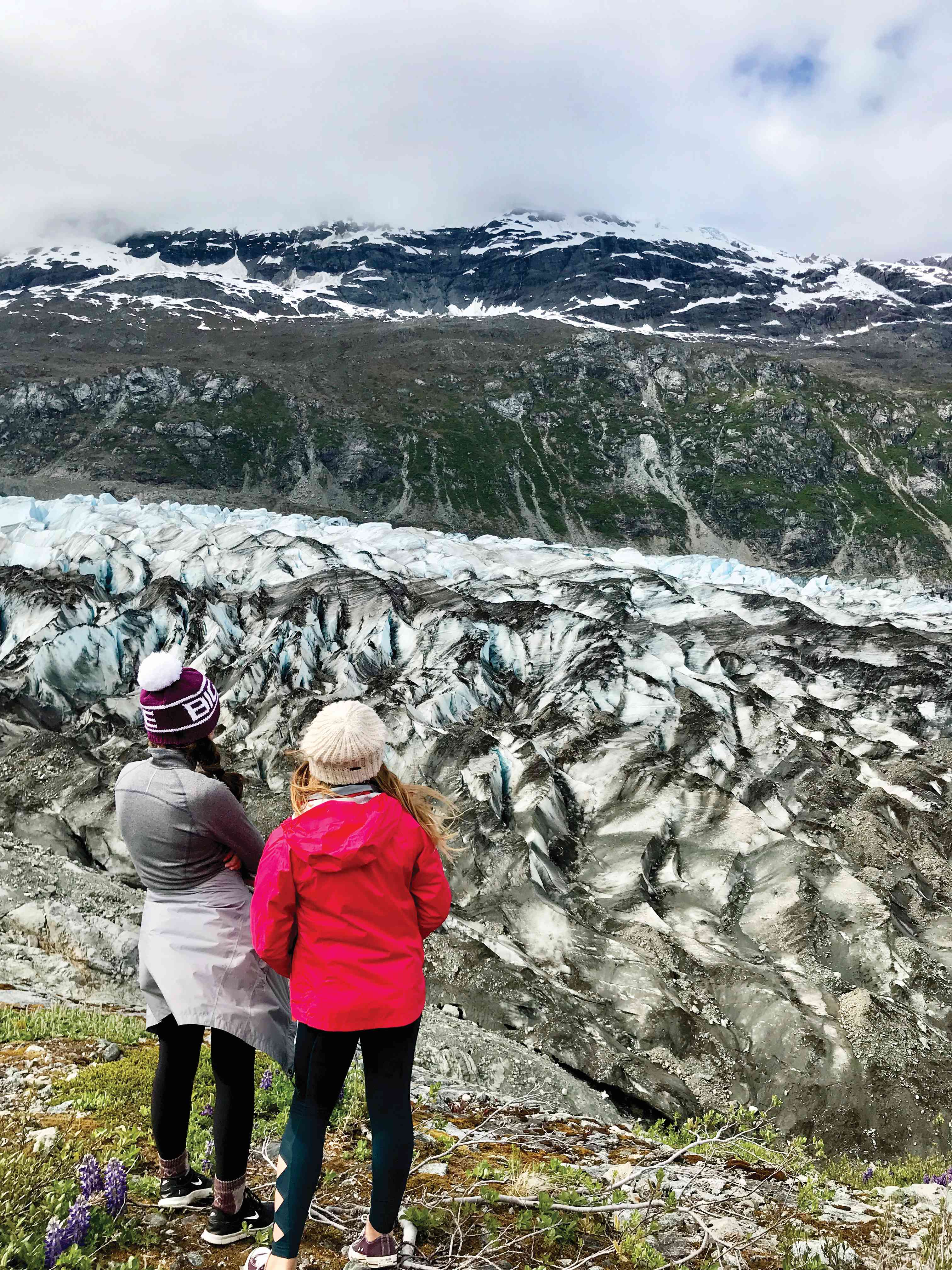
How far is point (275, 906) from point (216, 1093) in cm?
134

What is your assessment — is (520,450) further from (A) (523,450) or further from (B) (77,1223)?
(B) (77,1223)

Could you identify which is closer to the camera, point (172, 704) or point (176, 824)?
point (176, 824)

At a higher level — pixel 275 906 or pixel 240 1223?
pixel 275 906

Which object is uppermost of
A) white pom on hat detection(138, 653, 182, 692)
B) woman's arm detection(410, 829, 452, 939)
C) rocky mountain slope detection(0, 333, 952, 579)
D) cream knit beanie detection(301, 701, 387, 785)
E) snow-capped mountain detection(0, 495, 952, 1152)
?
rocky mountain slope detection(0, 333, 952, 579)

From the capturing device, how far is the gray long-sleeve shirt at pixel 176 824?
4164mm

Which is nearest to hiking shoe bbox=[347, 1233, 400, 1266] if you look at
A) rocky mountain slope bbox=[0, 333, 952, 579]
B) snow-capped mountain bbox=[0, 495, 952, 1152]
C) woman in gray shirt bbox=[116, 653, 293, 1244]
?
woman in gray shirt bbox=[116, 653, 293, 1244]

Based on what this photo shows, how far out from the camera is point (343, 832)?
3.58 meters

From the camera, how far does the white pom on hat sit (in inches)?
169

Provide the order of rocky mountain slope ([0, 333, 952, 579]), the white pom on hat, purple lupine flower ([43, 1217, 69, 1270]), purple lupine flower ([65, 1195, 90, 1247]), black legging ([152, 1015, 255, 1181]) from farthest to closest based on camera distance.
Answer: rocky mountain slope ([0, 333, 952, 579]), the white pom on hat, black legging ([152, 1015, 255, 1181]), purple lupine flower ([65, 1195, 90, 1247]), purple lupine flower ([43, 1217, 69, 1270])

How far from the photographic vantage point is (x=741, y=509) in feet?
547

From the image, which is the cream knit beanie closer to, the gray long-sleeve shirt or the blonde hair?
the blonde hair

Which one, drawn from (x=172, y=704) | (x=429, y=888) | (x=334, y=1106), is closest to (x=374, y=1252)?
(x=334, y=1106)

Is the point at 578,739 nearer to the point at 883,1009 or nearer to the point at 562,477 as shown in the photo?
the point at 883,1009

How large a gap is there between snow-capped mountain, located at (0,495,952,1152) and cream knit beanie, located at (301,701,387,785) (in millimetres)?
13416
